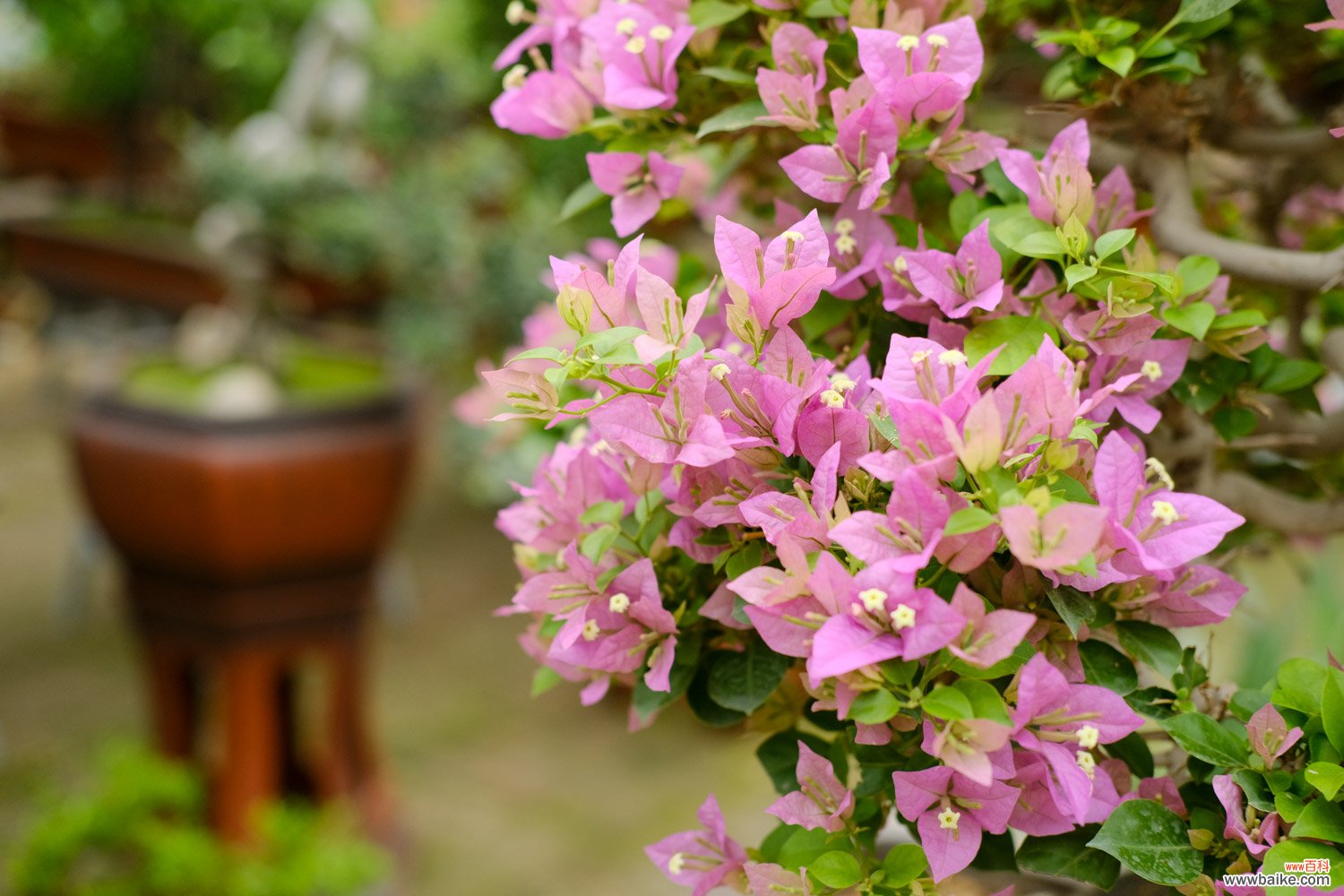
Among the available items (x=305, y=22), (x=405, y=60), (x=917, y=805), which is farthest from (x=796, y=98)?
(x=305, y=22)

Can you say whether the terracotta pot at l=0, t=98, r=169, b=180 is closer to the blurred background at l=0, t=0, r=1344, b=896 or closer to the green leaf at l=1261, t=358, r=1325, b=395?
the blurred background at l=0, t=0, r=1344, b=896

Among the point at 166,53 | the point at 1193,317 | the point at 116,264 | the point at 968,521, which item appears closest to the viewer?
the point at 968,521

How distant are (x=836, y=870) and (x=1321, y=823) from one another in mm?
173

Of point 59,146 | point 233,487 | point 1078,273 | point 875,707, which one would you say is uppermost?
point 1078,273

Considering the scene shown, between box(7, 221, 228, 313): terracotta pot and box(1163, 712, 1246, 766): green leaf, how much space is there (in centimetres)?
434

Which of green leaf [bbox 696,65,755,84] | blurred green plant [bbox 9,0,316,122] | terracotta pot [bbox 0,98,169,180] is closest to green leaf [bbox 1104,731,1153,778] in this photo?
green leaf [bbox 696,65,755,84]

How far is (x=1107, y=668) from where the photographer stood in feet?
1.45

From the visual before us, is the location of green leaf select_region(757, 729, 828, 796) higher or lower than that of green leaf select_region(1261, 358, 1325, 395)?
lower

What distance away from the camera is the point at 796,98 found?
1.61ft

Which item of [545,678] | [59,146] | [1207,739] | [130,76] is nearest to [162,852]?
[545,678]

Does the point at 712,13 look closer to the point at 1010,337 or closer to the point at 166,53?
the point at 1010,337

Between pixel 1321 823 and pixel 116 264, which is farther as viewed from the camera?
pixel 116 264

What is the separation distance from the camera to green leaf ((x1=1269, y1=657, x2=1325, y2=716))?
433 mm

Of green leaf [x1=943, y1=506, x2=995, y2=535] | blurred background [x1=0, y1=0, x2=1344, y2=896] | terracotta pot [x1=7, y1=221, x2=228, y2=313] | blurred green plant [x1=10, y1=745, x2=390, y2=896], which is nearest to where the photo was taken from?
green leaf [x1=943, y1=506, x2=995, y2=535]
